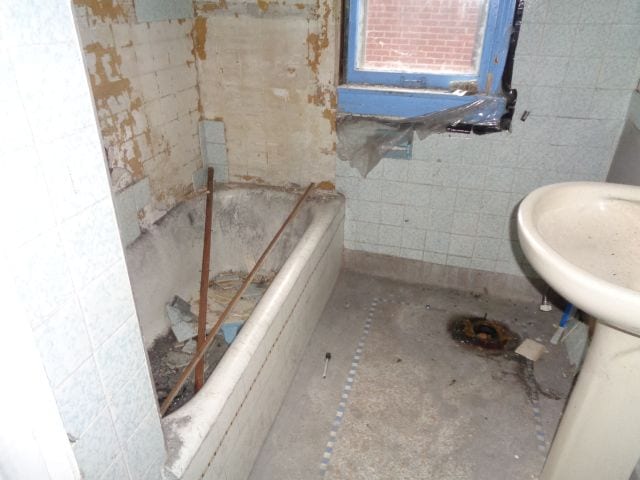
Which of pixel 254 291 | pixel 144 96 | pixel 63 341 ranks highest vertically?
pixel 144 96

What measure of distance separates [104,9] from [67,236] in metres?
1.51

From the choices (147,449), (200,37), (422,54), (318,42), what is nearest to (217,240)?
(200,37)

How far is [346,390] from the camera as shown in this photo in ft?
6.73

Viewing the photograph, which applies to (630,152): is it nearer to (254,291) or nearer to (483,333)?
(483,333)

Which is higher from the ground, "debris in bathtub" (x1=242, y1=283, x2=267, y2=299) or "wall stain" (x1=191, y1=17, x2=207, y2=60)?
"wall stain" (x1=191, y1=17, x2=207, y2=60)

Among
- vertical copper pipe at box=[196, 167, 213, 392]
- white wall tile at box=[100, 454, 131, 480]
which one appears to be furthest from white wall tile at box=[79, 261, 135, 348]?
vertical copper pipe at box=[196, 167, 213, 392]

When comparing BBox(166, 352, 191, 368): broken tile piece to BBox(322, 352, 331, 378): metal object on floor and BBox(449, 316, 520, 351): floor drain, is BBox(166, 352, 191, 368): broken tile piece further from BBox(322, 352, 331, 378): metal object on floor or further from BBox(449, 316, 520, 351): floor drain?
BBox(449, 316, 520, 351): floor drain

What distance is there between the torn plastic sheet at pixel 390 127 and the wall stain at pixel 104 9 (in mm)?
1147

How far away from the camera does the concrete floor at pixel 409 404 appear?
1739 mm

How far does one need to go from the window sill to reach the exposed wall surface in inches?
21.1

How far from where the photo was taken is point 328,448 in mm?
1794

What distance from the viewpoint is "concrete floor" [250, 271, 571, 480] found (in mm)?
1739

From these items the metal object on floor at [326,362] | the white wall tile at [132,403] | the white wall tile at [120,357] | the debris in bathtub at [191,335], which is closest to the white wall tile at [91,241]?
the white wall tile at [120,357]

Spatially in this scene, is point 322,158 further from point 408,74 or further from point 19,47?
point 19,47
